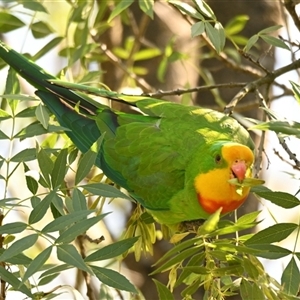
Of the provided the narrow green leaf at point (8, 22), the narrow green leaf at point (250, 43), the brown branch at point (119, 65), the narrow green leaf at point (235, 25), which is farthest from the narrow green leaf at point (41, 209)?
the narrow green leaf at point (235, 25)

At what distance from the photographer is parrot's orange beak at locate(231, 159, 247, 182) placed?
123cm

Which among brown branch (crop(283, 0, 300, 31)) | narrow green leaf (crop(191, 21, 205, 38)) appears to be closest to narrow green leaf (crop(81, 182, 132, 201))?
narrow green leaf (crop(191, 21, 205, 38))

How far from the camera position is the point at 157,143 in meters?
1.48

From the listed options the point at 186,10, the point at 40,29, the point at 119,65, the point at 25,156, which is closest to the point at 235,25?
the point at 119,65

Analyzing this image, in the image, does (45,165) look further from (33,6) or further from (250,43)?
(33,6)

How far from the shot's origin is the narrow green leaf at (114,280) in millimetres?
1075

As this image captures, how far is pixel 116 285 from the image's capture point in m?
1.08

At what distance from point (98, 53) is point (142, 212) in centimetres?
84

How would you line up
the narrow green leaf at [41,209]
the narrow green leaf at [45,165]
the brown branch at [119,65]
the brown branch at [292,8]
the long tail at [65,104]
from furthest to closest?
1. the brown branch at [119,65]
2. the long tail at [65,104]
3. the brown branch at [292,8]
4. the narrow green leaf at [45,165]
5. the narrow green leaf at [41,209]

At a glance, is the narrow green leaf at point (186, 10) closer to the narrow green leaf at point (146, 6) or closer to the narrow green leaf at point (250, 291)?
the narrow green leaf at point (146, 6)

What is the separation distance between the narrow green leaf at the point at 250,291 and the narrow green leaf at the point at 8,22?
1.11m

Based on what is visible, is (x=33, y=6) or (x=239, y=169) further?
(x=33, y=6)

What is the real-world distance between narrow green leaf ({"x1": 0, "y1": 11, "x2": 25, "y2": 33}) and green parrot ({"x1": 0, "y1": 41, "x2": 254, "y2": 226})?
0.68 feet

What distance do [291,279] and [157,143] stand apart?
498 millimetres
